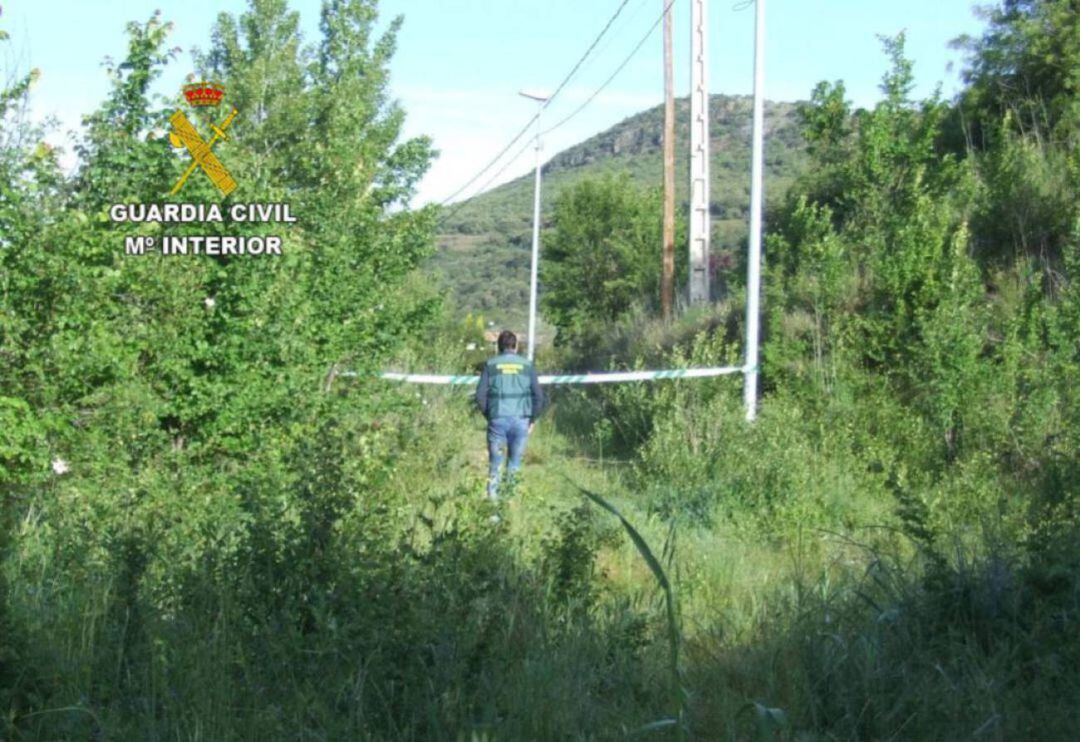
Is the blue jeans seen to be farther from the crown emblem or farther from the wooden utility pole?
the wooden utility pole

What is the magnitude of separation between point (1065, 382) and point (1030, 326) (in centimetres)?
183

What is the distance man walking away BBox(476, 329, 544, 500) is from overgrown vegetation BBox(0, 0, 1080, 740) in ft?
2.02

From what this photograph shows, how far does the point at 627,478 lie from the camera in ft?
43.7

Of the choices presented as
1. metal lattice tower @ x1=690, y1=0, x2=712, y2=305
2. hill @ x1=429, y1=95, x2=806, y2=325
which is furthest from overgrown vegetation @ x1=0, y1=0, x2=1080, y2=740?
hill @ x1=429, y1=95, x2=806, y2=325

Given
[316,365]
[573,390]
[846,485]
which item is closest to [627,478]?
[846,485]

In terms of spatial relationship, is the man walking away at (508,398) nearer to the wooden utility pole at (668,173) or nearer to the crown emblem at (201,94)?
the crown emblem at (201,94)

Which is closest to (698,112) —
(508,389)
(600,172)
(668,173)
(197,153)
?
(668,173)

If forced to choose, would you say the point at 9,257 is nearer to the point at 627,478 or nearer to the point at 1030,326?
the point at 627,478

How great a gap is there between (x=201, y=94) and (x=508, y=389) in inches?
159

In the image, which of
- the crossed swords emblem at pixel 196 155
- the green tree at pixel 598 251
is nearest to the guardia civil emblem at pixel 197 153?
the crossed swords emblem at pixel 196 155

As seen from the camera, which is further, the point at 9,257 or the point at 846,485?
the point at 846,485

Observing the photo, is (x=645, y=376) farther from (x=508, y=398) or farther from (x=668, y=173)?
(x=668, y=173)

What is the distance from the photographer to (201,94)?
39.2ft

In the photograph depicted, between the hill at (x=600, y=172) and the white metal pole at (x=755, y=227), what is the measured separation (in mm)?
37535
